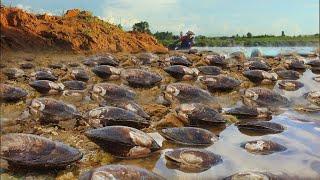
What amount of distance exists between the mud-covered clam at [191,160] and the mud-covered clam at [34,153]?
4.26ft

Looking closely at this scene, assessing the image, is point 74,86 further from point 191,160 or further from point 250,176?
point 250,176

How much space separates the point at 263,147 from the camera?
7102mm

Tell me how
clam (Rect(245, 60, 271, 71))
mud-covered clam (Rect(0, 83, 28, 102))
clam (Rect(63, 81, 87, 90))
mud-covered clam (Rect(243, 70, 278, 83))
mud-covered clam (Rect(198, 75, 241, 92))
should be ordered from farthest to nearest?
clam (Rect(245, 60, 271, 71)) < mud-covered clam (Rect(243, 70, 278, 83)) < mud-covered clam (Rect(198, 75, 241, 92)) < clam (Rect(63, 81, 87, 90)) < mud-covered clam (Rect(0, 83, 28, 102))

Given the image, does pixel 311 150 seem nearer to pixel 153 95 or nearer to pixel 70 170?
pixel 70 170

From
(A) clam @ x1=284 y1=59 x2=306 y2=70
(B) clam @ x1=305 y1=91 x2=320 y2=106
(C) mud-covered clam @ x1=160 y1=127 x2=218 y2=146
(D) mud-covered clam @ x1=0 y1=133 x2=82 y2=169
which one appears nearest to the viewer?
(D) mud-covered clam @ x1=0 y1=133 x2=82 y2=169


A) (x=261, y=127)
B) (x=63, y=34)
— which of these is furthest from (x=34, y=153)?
(x=63, y=34)

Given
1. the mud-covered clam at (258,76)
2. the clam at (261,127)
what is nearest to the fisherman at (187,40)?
the mud-covered clam at (258,76)

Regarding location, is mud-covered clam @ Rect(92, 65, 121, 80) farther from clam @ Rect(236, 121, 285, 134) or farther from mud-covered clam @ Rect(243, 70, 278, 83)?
clam @ Rect(236, 121, 285, 134)

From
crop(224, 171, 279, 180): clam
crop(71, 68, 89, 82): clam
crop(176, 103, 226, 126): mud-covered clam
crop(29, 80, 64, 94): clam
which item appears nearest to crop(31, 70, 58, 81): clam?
crop(71, 68, 89, 82): clam

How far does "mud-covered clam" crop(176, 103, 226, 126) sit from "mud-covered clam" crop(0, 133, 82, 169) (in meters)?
2.99

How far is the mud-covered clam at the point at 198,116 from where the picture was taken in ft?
28.2

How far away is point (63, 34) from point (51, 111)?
1776cm

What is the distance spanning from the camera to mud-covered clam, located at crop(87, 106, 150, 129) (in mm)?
7949

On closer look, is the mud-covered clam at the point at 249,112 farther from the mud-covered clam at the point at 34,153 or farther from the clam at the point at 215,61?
the clam at the point at 215,61
